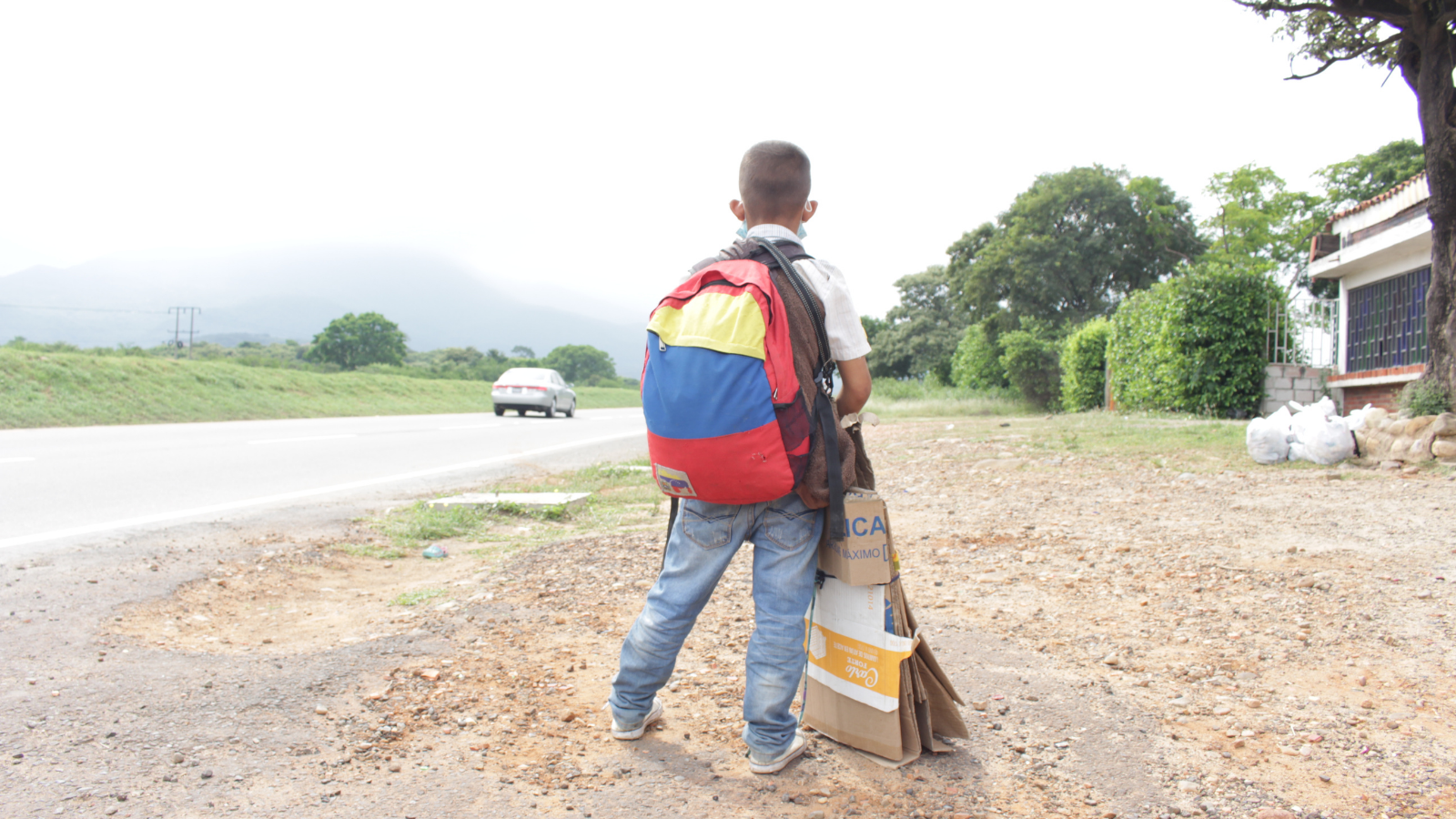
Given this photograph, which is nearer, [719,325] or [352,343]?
[719,325]

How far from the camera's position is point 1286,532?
4953 mm

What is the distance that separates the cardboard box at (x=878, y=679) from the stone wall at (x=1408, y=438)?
23.9ft

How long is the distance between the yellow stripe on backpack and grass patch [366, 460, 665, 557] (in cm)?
325

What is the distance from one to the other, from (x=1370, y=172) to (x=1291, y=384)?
26988 mm

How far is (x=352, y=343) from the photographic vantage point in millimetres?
65375

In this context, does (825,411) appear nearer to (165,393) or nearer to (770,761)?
(770,761)

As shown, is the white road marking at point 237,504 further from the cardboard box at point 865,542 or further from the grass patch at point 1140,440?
the cardboard box at point 865,542

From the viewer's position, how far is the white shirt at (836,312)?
223cm

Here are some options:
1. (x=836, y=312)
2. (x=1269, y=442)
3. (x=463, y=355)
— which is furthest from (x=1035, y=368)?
(x=463, y=355)

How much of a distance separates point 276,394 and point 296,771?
22643mm

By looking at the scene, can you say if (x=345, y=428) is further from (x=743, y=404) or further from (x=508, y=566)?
(x=743, y=404)

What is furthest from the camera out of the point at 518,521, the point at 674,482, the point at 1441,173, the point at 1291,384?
the point at 1291,384

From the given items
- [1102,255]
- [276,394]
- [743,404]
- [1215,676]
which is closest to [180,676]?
[743,404]

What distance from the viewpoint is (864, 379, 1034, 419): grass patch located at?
24984mm
